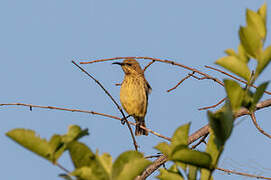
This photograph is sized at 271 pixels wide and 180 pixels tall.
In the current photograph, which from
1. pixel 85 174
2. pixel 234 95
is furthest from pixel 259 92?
pixel 85 174

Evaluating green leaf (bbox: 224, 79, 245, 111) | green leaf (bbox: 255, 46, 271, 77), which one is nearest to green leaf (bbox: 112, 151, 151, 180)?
green leaf (bbox: 224, 79, 245, 111)

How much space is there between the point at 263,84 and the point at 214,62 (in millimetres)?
227

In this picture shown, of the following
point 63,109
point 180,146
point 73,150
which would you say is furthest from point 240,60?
point 63,109

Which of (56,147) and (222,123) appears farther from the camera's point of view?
(56,147)

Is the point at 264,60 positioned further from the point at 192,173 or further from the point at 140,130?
the point at 140,130

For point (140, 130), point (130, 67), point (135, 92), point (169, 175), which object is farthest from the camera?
point (130, 67)

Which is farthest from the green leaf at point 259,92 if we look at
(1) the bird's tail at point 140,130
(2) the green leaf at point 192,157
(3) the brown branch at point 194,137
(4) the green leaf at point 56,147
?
(1) the bird's tail at point 140,130

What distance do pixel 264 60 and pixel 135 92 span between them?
6.83m

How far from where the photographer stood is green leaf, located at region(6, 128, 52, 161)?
1.63 meters

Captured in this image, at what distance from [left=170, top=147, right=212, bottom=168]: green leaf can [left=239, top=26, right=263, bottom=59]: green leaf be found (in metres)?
0.43

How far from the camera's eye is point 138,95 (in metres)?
8.37

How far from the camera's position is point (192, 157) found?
5.07 feet

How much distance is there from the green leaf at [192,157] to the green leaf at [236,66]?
1.17 feet

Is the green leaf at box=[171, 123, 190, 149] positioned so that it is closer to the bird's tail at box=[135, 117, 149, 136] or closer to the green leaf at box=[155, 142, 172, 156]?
the green leaf at box=[155, 142, 172, 156]
